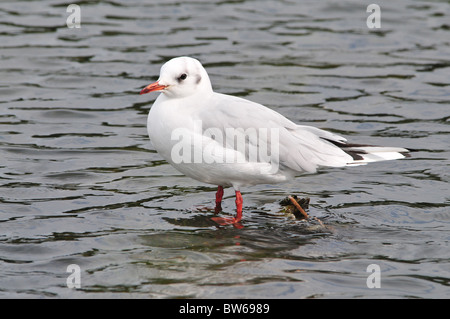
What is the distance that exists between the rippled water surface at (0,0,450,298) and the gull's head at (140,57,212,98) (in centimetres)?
125

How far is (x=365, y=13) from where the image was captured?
613 inches

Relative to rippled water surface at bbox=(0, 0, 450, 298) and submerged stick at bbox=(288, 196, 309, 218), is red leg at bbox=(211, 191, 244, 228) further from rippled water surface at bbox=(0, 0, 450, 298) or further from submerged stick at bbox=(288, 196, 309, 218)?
submerged stick at bbox=(288, 196, 309, 218)

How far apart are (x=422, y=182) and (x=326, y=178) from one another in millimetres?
1057

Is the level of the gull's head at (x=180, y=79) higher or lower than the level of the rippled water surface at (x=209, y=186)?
higher

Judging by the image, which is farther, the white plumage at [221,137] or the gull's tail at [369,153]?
the gull's tail at [369,153]

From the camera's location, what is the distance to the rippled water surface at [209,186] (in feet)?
20.8

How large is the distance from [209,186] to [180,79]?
179cm

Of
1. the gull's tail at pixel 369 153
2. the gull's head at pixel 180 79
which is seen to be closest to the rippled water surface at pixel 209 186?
the gull's tail at pixel 369 153

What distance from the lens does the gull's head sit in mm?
7195

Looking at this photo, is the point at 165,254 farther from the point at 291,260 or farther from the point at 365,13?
the point at 365,13

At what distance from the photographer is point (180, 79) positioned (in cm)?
725

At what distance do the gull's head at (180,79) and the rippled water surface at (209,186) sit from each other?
125 centimetres

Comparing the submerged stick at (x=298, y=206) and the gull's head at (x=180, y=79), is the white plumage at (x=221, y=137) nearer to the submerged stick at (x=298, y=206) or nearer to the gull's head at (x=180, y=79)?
the gull's head at (x=180, y=79)
